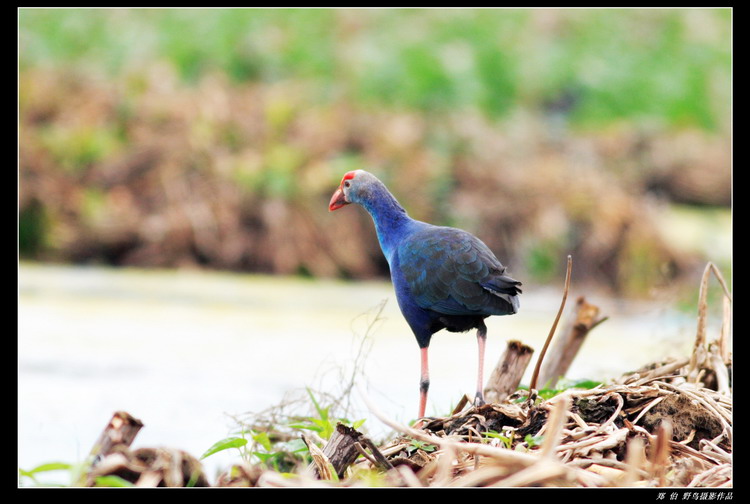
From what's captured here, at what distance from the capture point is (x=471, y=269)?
288cm

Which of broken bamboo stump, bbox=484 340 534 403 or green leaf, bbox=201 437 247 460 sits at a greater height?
broken bamboo stump, bbox=484 340 534 403

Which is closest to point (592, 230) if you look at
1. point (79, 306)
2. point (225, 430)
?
point (79, 306)

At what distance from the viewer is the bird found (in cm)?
A: 286

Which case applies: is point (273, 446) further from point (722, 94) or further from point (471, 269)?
point (722, 94)

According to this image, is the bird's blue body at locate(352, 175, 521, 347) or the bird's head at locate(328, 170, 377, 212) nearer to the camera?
the bird's blue body at locate(352, 175, 521, 347)

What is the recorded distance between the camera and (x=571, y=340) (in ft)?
11.5

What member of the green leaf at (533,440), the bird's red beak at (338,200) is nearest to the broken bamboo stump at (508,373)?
the green leaf at (533,440)

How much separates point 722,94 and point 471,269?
30.3 ft

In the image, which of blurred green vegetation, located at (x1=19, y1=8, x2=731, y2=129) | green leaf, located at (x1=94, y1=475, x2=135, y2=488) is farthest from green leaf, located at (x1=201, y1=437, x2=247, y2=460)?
blurred green vegetation, located at (x1=19, y1=8, x2=731, y2=129)

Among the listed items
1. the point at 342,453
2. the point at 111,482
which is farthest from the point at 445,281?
the point at 111,482

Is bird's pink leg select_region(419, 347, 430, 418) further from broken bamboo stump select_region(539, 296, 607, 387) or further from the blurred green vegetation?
the blurred green vegetation

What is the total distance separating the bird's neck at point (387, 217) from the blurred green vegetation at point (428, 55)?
602cm

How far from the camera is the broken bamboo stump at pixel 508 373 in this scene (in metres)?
3.05

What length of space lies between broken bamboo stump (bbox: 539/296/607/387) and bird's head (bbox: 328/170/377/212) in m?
0.88
